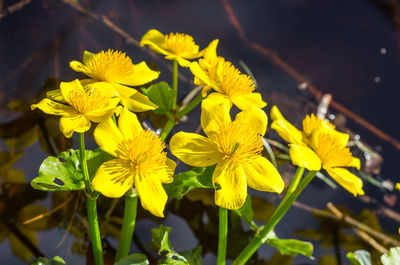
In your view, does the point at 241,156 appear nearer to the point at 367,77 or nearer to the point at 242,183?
the point at 242,183

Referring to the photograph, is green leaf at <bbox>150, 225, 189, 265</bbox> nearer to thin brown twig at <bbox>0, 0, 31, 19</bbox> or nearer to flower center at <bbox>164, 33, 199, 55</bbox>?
flower center at <bbox>164, 33, 199, 55</bbox>

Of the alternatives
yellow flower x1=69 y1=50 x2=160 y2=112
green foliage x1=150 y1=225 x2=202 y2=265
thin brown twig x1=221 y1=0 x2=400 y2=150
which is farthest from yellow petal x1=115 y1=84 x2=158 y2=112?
thin brown twig x1=221 y1=0 x2=400 y2=150

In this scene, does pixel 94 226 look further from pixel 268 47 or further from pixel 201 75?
pixel 268 47

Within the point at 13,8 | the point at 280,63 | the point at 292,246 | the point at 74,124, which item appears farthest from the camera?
the point at 280,63

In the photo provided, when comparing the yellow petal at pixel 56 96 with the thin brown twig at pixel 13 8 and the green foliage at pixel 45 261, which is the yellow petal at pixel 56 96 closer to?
the green foliage at pixel 45 261

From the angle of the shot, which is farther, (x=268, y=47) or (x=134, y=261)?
(x=268, y=47)

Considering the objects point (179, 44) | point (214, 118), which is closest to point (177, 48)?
point (179, 44)
